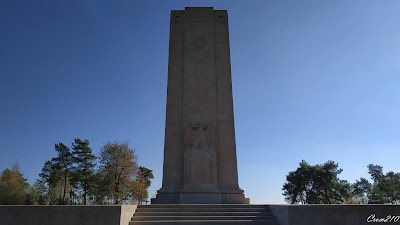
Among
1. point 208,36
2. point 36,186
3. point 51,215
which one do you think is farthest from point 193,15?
point 36,186

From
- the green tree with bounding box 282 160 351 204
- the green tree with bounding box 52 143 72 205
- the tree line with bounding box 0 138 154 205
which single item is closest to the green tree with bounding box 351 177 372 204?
the green tree with bounding box 282 160 351 204

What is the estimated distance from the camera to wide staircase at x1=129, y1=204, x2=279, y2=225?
38.9 ft

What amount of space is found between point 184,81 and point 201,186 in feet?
27.7

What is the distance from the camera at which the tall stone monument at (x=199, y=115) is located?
18422 mm

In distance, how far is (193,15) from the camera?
23625 millimetres

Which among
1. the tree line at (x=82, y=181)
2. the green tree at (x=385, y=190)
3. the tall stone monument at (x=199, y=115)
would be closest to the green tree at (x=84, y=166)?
the tree line at (x=82, y=181)

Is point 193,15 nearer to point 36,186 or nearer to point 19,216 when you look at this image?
point 19,216

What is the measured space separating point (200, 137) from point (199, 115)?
2.10 m

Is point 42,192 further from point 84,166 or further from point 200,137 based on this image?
point 200,137

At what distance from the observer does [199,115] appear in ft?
67.3

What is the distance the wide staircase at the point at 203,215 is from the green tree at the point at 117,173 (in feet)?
83.0

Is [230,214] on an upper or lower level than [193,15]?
lower

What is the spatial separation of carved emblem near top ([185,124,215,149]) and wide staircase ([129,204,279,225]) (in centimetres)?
596
